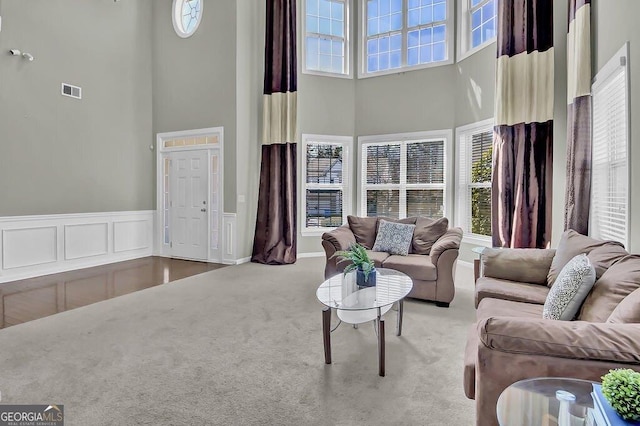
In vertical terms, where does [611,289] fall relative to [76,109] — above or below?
below

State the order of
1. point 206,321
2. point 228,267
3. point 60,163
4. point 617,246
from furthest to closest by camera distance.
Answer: point 228,267 → point 60,163 → point 206,321 → point 617,246

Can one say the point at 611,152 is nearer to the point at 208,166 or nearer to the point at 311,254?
the point at 311,254

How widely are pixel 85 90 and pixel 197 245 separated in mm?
2936

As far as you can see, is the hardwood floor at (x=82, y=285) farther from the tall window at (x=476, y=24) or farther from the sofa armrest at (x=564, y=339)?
the tall window at (x=476, y=24)

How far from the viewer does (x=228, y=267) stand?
5457 millimetres

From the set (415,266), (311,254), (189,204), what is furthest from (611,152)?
(189,204)

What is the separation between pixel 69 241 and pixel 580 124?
6528mm

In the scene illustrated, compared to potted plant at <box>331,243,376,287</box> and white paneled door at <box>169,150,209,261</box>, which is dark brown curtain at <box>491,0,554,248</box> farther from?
white paneled door at <box>169,150,209,261</box>

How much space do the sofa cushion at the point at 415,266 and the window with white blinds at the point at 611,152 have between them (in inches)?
57.8

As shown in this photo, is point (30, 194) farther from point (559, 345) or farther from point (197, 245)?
point (559, 345)

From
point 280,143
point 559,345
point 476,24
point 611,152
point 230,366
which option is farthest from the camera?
point 280,143

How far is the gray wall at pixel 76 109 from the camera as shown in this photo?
4.63 m

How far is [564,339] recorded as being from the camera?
4.32 ft

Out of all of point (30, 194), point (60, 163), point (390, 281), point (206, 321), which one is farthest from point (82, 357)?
point (60, 163)
